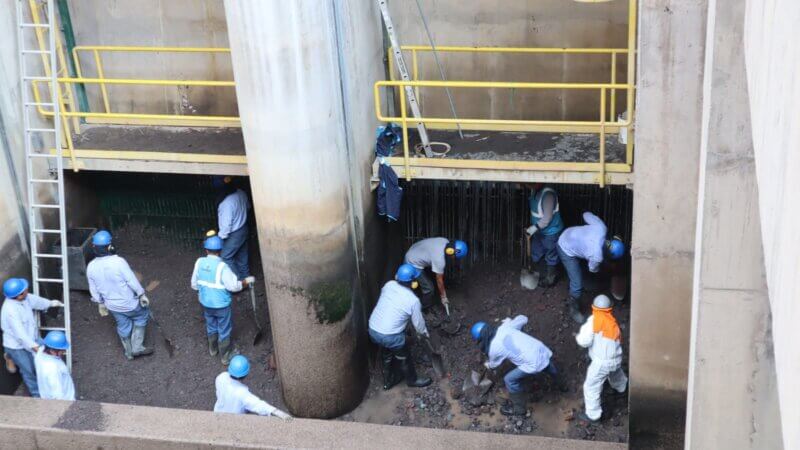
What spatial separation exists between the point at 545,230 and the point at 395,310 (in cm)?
236

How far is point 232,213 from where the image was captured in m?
11.4

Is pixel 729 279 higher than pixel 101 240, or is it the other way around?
pixel 729 279

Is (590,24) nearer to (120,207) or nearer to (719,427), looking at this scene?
(719,427)

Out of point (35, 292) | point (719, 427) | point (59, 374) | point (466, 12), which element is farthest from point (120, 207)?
point (719, 427)

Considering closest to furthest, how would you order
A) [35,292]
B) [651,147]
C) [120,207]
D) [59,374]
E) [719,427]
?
[719,427] → [651,147] → [59,374] → [35,292] → [120,207]

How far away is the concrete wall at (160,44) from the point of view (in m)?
11.5

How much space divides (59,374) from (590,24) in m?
6.67

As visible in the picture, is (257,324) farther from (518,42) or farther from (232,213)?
(518,42)

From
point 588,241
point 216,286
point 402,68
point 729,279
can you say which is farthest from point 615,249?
point 729,279

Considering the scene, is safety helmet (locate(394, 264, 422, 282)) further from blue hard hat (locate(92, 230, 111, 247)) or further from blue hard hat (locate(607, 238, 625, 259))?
blue hard hat (locate(92, 230, 111, 247))

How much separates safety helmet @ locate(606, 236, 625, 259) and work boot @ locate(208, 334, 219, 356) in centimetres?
448

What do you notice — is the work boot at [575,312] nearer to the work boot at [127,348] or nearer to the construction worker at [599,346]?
the construction worker at [599,346]

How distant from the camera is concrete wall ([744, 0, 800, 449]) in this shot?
2719 millimetres

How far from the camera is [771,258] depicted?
11.0 feet
